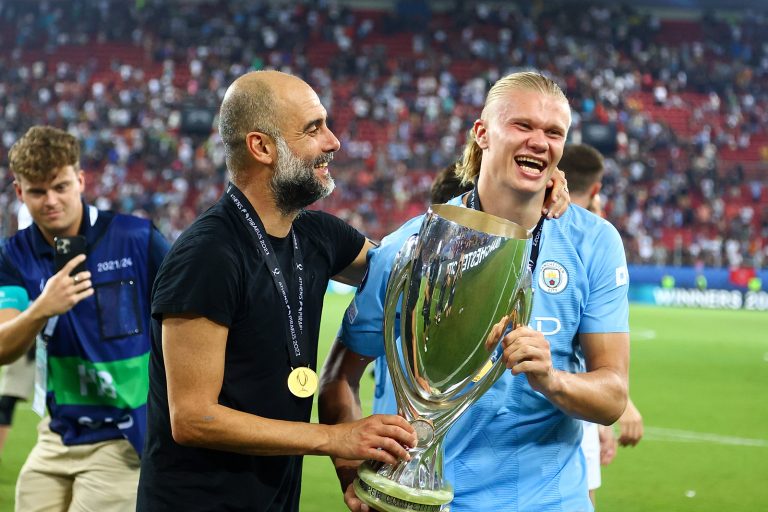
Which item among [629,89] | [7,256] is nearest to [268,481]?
[7,256]

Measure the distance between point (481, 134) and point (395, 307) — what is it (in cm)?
82

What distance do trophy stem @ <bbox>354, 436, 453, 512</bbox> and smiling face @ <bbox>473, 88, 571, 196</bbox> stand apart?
792 mm

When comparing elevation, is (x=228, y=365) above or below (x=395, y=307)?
below

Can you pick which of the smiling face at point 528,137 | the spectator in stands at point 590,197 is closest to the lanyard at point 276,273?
the smiling face at point 528,137

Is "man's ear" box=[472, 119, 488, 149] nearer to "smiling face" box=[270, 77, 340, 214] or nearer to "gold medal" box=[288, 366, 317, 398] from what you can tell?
"smiling face" box=[270, 77, 340, 214]

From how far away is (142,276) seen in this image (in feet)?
13.2

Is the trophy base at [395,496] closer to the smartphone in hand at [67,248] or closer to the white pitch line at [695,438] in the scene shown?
the smartphone in hand at [67,248]

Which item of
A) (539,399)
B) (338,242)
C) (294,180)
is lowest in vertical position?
(539,399)

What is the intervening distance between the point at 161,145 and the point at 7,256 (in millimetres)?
29357

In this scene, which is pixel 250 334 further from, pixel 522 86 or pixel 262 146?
pixel 522 86

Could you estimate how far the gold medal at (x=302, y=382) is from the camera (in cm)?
247

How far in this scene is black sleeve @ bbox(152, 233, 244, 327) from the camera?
2271 millimetres

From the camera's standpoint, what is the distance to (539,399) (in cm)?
264

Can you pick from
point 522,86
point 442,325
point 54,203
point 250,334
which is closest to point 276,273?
point 250,334
